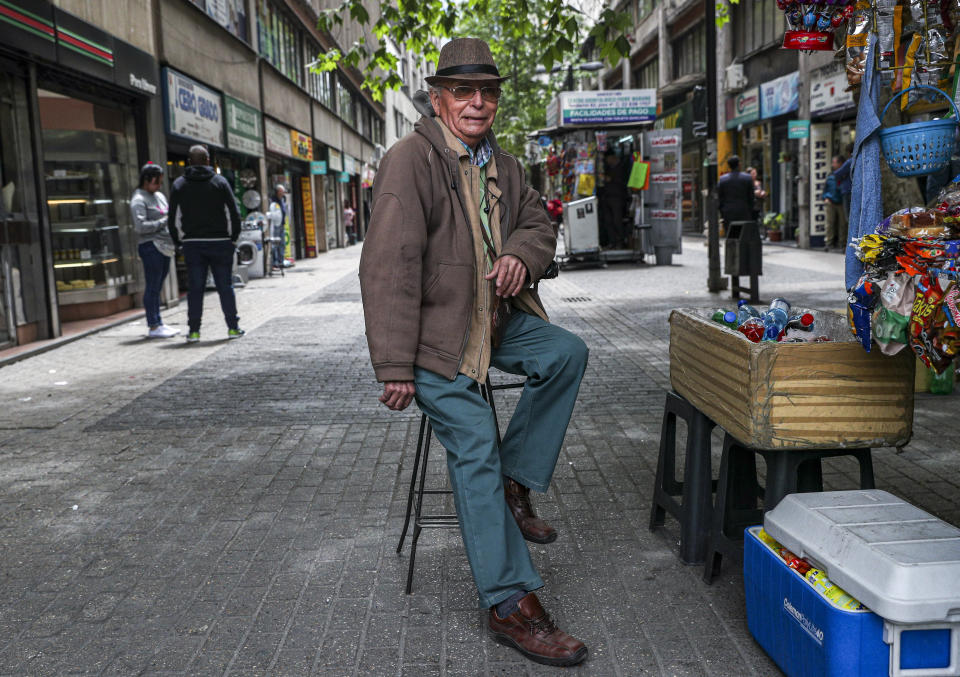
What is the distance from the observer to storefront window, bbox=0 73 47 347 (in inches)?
378

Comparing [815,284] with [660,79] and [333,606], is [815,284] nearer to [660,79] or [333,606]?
[333,606]

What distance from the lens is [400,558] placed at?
3797 millimetres

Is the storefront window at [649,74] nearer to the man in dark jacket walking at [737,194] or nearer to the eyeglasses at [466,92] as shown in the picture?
the man in dark jacket walking at [737,194]

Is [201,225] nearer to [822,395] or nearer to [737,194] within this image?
[822,395]

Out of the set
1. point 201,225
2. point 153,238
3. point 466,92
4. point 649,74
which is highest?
point 649,74

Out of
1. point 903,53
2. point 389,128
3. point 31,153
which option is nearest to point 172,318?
point 31,153

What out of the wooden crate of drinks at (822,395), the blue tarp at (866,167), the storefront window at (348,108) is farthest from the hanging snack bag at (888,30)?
the storefront window at (348,108)

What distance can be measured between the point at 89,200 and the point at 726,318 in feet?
35.3

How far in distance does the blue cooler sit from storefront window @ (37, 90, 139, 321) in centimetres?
1047

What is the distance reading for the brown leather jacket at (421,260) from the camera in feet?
9.97

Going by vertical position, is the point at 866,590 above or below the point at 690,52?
below

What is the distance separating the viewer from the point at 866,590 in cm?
227

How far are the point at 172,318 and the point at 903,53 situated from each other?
1070 cm

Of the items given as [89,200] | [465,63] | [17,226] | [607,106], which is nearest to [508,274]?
[465,63]
